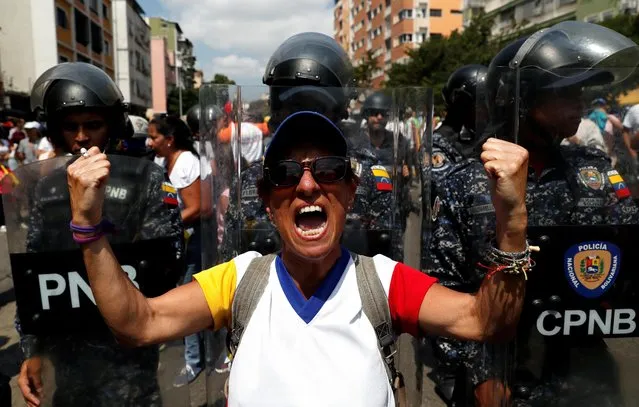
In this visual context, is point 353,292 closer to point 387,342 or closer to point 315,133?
point 387,342

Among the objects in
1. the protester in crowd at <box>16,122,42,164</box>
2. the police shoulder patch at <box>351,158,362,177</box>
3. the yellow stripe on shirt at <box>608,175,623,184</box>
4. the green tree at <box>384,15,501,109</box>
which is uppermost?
the green tree at <box>384,15,501,109</box>

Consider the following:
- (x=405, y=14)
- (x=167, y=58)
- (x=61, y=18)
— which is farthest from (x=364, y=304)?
(x=167, y=58)

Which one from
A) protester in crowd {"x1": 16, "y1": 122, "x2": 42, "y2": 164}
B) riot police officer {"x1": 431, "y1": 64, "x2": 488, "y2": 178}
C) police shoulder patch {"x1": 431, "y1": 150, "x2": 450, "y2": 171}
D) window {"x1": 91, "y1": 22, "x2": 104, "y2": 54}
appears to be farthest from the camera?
window {"x1": 91, "y1": 22, "x2": 104, "y2": 54}

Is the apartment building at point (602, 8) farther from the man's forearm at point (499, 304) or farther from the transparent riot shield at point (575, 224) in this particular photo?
the man's forearm at point (499, 304)

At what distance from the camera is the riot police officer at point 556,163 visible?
1794 mm

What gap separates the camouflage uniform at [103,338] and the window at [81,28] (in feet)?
122

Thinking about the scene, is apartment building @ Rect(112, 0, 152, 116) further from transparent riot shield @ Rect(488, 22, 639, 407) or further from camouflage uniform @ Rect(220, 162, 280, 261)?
transparent riot shield @ Rect(488, 22, 639, 407)

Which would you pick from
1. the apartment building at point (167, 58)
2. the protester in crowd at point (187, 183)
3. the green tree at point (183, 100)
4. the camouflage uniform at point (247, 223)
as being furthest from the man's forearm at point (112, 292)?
the green tree at point (183, 100)

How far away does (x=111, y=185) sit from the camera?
2.08m

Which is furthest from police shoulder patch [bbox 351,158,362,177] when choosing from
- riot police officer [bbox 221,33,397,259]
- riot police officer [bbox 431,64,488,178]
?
riot police officer [bbox 431,64,488,178]

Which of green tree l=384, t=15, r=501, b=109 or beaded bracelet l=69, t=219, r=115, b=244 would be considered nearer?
beaded bracelet l=69, t=219, r=115, b=244

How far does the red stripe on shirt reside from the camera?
4.93ft

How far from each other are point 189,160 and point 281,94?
2.40 m

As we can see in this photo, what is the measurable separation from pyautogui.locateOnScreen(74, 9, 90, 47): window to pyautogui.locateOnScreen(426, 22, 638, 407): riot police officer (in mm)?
37998
